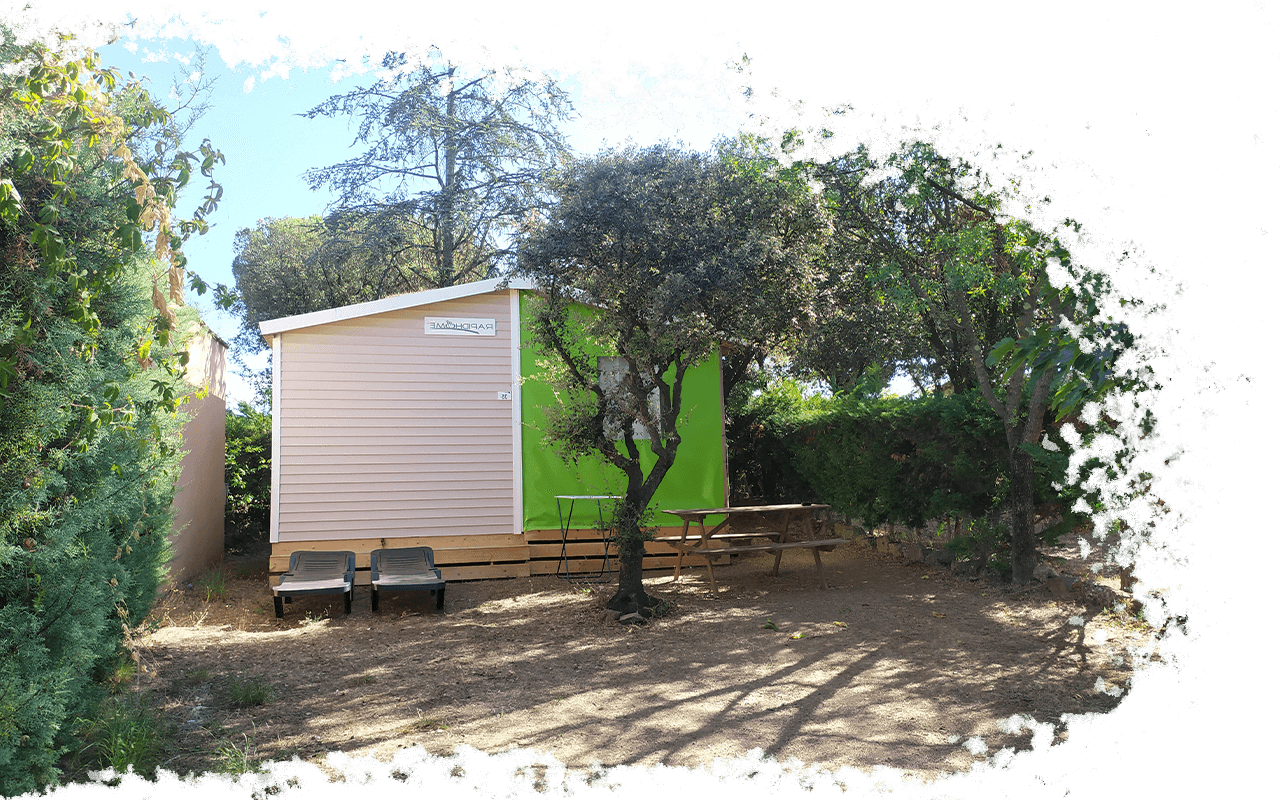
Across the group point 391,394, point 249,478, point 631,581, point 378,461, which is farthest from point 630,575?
point 249,478

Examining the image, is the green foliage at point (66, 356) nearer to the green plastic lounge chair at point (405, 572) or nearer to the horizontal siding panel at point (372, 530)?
the green plastic lounge chair at point (405, 572)

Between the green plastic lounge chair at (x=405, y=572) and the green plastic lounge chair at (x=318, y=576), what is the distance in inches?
10.6

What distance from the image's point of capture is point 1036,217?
87cm

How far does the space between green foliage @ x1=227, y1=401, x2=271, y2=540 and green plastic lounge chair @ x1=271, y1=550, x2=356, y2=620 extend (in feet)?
10.5

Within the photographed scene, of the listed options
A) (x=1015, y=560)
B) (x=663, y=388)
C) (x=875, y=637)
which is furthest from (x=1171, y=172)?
(x=1015, y=560)

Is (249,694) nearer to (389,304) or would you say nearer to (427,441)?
(427,441)

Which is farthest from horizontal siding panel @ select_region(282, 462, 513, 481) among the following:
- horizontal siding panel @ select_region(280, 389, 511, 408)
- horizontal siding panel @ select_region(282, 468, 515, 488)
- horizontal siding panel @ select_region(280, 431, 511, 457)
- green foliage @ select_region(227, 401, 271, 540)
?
green foliage @ select_region(227, 401, 271, 540)

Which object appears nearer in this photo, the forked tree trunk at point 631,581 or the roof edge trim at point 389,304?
the forked tree trunk at point 631,581

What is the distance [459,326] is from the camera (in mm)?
11164

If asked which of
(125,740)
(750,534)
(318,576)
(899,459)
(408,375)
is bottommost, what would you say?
(125,740)

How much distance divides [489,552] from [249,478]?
15.5 ft

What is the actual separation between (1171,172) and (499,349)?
10906 mm

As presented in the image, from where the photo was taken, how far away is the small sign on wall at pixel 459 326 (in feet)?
36.4

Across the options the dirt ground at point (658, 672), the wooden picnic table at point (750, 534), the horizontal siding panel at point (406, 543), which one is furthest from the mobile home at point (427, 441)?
the wooden picnic table at point (750, 534)
